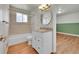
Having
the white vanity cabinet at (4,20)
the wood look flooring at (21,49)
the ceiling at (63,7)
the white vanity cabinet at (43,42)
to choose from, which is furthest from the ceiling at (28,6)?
the wood look flooring at (21,49)

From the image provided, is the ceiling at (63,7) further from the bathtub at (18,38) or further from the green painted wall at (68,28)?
the bathtub at (18,38)

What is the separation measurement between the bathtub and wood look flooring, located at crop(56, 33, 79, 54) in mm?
334

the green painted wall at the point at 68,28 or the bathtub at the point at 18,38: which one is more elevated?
the green painted wall at the point at 68,28

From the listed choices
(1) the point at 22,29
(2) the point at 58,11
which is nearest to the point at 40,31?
(1) the point at 22,29

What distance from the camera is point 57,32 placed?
2.71ft

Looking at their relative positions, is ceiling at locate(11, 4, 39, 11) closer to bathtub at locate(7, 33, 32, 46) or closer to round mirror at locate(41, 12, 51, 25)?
round mirror at locate(41, 12, 51, 25)

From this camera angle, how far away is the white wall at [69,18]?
785 mm

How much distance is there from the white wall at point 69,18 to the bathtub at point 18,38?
0.37m

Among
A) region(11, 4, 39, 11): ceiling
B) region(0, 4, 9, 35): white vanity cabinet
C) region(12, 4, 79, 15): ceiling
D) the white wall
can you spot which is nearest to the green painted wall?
the white wall

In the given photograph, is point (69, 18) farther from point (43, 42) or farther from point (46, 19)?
point (43, 42)

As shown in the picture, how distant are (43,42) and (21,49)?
241 mm

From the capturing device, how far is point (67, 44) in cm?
84
